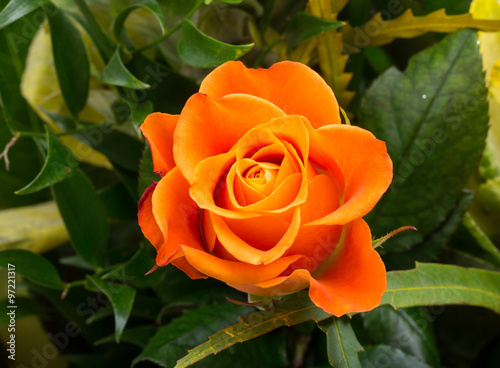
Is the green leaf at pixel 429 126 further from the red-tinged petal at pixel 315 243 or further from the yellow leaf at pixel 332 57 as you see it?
the red-tinged petal at pixel 315 243

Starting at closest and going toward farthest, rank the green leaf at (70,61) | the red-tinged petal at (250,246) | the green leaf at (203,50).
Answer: the red-tinged petal at (250,246), the green leaf at (203,50), the green leaf at (70,61)

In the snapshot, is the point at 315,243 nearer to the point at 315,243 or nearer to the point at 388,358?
the point at 315,243

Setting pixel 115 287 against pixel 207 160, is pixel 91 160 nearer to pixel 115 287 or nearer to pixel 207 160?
pixel 115 287

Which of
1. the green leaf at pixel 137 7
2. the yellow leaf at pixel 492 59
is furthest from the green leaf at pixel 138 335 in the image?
the yellow leaf at pixel 492 59

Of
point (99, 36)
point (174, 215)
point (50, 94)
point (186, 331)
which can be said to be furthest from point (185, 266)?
point (50, 94)

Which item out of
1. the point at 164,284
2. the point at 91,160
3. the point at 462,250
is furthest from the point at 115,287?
the point at 462,250

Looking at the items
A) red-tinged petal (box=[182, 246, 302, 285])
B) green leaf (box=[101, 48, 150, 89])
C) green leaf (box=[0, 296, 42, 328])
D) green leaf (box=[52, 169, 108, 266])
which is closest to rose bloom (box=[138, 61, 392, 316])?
red-tinged petal (box=[182, 246, 302, 285])

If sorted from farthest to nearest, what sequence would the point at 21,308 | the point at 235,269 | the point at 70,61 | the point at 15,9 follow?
the point at 21,308 → the point at 70,61 → the point at 15,9 → the point at 235,269
